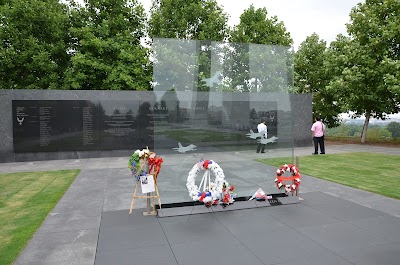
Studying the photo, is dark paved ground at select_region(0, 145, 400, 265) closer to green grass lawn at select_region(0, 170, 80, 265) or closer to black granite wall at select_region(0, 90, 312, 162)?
green grass lawn at select_region(0, 170, 80, 265)

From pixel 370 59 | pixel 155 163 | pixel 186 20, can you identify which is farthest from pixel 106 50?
pixel 155 163

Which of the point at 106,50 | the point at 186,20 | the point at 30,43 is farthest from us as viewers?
the point at 186,20

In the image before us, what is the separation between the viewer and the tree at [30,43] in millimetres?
21578

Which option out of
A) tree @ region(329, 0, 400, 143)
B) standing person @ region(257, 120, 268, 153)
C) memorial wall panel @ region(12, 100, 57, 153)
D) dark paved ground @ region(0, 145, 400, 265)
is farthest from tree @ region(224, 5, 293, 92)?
tree @ region(329, 0, 400, 143)

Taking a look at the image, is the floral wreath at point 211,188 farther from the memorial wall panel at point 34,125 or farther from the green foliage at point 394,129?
the green foliage at point 394,129

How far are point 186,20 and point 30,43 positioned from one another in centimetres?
1228

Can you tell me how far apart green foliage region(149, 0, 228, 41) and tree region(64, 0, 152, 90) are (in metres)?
2.35

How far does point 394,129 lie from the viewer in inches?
997

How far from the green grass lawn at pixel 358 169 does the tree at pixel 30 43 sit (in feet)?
61.9

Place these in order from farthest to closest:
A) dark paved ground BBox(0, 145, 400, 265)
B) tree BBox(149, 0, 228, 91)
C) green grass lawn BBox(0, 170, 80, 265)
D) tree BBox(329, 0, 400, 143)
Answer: tree BBox(149, 0, 228, 91) < tree BBox(329, 0, 400, 143) < green grass lawn BBox(0, 170, 80, 265) < dark paved ground BBox(0, 145, 400, 265)

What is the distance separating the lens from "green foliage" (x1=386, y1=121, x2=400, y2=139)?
2514 cm

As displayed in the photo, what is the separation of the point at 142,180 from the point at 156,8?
84.4ft

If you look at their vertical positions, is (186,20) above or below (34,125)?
above

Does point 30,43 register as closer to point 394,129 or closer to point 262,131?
point 262,131
